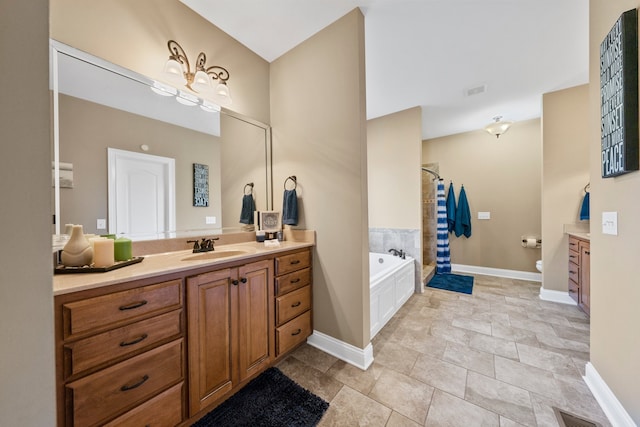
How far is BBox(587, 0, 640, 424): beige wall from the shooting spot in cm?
108

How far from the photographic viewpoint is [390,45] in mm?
2119

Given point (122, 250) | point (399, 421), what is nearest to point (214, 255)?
point (122, 250)

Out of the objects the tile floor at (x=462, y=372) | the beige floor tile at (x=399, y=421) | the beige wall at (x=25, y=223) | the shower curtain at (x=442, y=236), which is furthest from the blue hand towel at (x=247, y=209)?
the shower curtain at (x=442, y=236)

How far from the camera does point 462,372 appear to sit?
1612 millimetres

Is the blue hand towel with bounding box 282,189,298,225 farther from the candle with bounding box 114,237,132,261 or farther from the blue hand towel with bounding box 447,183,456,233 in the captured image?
the blue hand towel with bounding box 447,183,456,233

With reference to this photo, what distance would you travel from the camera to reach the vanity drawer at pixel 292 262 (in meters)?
1.67

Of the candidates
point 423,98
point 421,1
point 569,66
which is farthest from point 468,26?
point 569,66

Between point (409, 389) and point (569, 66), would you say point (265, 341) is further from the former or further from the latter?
point (569, 66)

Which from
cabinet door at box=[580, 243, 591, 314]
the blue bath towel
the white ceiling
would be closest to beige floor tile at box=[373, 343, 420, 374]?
cabinet door at box=[580, 243, 591, 314]

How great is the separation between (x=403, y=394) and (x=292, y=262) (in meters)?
1.15

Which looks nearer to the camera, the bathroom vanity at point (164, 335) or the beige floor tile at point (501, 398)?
the bathroom vanity at point (164, 335)

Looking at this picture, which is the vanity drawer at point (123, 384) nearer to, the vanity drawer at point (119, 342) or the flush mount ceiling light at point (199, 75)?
the vanity drawer at point (119, 342)

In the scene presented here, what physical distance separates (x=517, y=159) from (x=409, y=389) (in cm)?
429

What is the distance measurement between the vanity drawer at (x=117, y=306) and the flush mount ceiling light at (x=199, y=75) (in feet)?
4.82
